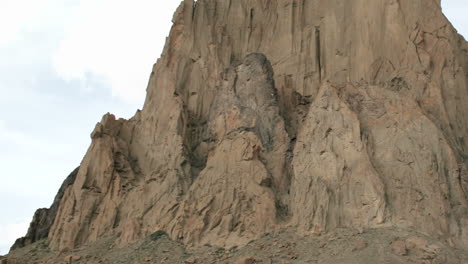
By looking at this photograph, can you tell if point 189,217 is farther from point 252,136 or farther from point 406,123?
point 406,123

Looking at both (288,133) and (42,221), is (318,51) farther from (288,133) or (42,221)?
(42,221)

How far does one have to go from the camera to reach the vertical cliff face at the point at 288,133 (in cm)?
3519

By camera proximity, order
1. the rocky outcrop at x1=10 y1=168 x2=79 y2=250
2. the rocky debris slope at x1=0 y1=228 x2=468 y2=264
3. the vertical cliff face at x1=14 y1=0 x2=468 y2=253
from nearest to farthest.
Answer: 1. the rocky debris slope at x1=0 y1=228 x2=468 y2=264
2. the vertical cliff face at x1=14 y1=0 x2=468 y2=253
3. the rocky outcrop at x1=10 y1=168 x2=79 y2=250

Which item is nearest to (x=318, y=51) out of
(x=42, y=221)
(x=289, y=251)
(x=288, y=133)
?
(x=288, y=133)

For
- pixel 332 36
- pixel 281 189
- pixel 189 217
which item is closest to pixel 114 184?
pixel 189 217

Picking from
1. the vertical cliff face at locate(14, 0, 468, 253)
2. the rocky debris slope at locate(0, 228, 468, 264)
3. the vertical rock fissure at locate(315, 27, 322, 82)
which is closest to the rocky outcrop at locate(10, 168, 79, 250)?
the vertical cliff face at locate(14, 0, 468, 253)

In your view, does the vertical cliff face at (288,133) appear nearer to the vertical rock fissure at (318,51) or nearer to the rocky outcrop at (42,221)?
the vertical rock fissure at (318,51)

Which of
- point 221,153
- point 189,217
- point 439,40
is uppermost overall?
point 439,40

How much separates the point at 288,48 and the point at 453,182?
14.6 meters

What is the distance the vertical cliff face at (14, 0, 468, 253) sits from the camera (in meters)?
35.2

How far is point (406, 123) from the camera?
3662cm

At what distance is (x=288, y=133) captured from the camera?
39844 mm

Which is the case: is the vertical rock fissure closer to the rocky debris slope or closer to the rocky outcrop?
the rocky debris slope

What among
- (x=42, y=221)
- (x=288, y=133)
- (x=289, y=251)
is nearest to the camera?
(x=289, y=251)
